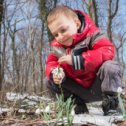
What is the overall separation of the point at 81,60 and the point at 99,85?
1.07 feet

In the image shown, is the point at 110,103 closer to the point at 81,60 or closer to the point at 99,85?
the point at 99,85

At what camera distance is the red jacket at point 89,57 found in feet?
8.96

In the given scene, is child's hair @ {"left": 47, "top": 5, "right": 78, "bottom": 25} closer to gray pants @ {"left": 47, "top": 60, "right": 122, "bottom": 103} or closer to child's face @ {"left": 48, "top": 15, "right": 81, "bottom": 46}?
child's face @ {"left": 48, "top": 15, "right": 81, "bottom": 46}

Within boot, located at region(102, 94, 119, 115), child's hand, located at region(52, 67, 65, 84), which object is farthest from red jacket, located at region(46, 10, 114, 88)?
boot, located at region(102, 94, 119, 115)

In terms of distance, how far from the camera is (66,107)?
1745mm

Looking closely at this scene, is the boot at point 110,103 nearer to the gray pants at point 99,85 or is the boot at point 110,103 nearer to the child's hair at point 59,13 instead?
the gray pants at point 99,85

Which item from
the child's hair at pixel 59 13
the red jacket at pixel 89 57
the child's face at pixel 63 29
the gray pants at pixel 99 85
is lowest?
the gray pants at pixel 99 85

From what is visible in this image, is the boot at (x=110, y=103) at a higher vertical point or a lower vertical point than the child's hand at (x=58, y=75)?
lower

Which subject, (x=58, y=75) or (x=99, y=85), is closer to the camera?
(x=58, y=75)

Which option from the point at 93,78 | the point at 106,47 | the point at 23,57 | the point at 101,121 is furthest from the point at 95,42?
the point at 23,57

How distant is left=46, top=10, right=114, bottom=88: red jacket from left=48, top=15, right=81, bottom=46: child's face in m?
0.04

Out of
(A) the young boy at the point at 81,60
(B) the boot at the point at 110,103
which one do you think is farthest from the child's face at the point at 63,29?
(B) the boot at the point at 110,103

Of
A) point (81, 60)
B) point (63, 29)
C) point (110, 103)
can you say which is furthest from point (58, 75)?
point (110, 103)

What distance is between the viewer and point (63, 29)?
2713mm
